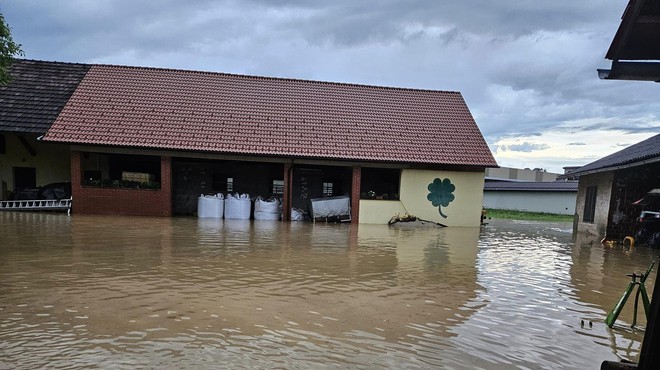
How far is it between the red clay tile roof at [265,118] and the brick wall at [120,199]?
1283 millimetres

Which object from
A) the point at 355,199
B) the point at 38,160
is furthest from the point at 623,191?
the point at 38,160

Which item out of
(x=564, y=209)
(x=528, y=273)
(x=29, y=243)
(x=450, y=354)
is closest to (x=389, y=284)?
(x=450, y=354)

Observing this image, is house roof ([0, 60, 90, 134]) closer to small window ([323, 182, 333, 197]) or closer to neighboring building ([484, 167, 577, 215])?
small window ([323, 182, 333, 197])

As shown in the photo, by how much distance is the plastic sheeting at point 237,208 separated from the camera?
15.9 meters

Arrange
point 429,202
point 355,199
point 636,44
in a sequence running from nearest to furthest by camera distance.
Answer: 1. point 636,44
2. point 355,199
3. point 429,202

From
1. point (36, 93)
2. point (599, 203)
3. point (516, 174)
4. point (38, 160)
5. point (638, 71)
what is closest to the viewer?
point (638, 71)

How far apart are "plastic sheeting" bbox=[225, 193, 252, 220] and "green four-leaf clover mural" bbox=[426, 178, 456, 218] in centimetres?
743

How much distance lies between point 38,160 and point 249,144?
31.7ft

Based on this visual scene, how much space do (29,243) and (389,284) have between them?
7.46 metres

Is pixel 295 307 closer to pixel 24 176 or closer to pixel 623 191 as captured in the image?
pixel 623 191

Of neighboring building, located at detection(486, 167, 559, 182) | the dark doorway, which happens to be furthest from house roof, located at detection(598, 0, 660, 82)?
neighboring building, located at detection(486, 167, 559, 182)

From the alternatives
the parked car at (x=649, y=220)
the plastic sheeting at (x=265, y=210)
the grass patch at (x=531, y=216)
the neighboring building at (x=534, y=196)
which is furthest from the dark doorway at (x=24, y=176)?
the neighboring building at (x=534, y=196)

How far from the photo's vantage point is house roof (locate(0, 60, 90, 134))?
16328 millimetres

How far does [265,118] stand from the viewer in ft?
57.2
